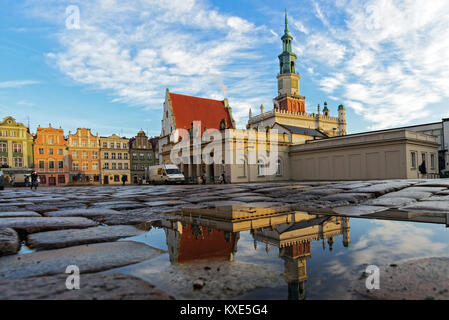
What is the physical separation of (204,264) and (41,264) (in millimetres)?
919

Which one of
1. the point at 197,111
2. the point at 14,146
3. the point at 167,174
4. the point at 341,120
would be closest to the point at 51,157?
the point at 14,146

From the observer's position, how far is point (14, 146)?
158 ft

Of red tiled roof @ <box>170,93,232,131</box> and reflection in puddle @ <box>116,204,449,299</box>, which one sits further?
red tiled roof @ <box>170,93,232,131</box>

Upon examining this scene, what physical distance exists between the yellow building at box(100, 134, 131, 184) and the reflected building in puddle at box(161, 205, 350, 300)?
55.3m

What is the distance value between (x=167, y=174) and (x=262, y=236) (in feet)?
89.0

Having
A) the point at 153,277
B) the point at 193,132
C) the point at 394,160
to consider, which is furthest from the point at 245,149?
the point at 153,277

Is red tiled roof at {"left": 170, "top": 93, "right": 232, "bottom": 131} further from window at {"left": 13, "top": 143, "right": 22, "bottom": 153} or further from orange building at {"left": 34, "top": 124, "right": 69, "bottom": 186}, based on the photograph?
window at {"left": 13, "top": 143, "right": 22, "bottom": 153}

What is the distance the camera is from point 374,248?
1826 mm

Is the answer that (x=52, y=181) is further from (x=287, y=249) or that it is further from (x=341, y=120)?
(x=341, y=120)

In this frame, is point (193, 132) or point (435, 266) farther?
point (193, 132)

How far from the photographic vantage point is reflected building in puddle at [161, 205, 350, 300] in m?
1.55

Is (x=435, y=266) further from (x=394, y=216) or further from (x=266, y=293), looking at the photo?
(x=394, y=216)

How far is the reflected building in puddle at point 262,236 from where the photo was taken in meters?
1.55

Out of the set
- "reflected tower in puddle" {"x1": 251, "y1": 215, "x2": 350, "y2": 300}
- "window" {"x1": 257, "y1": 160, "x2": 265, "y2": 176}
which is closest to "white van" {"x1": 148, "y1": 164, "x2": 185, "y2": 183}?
"window" {"x1": 257, "y1": 160, "x2": 265, "y2": 176}
